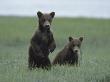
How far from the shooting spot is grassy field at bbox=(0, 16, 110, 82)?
1350 cm

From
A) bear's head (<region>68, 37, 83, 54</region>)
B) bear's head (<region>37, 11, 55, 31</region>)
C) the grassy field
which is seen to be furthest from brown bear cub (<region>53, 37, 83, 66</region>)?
bear's head (<region>37, 11, 55, 31</region>)

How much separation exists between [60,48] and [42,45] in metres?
11.1

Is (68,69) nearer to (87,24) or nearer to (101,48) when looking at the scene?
(101,48)

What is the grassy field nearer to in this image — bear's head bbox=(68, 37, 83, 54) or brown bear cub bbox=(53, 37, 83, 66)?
brown bear cub bbox=(53, 37, 83, 66)

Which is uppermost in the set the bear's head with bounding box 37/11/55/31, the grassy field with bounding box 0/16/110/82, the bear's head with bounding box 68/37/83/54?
the bear's head with bounding box 37/11/55/31

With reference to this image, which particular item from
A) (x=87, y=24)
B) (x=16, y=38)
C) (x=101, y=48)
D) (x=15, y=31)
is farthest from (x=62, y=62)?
(x=87, y=24)

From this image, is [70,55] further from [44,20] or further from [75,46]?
[44,20]

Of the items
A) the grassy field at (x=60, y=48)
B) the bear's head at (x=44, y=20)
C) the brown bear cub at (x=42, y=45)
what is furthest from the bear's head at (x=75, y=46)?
the bear's head at (x=44, y=20)

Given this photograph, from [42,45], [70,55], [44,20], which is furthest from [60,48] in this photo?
[44,20]

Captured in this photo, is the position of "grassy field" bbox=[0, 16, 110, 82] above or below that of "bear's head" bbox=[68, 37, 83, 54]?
below

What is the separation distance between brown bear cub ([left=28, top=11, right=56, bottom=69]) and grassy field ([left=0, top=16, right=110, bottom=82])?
0.25 m

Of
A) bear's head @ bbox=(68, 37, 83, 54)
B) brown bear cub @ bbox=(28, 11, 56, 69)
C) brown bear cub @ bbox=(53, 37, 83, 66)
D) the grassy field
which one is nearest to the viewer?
the grassy field

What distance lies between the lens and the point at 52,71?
14305mm

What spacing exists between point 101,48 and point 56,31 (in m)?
5.59
